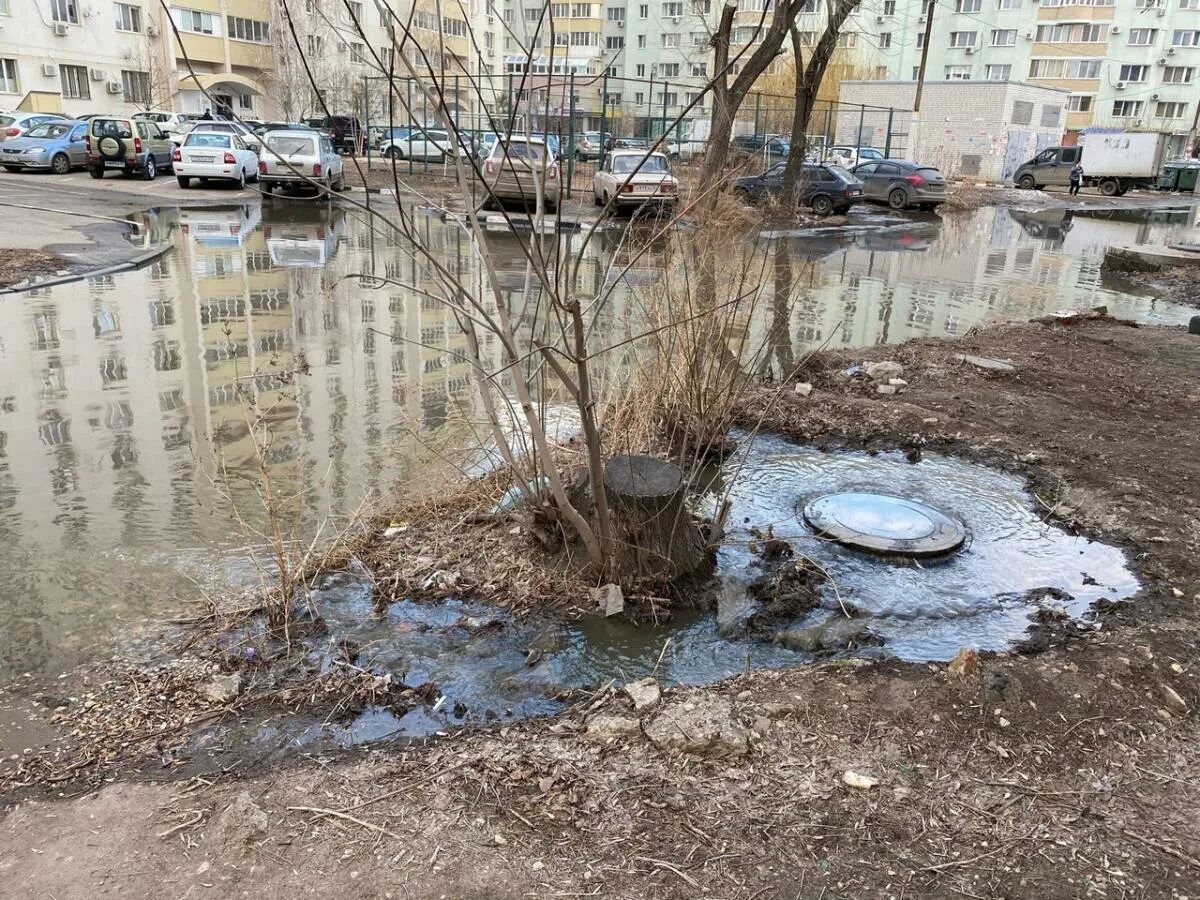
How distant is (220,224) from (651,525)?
52.0ft

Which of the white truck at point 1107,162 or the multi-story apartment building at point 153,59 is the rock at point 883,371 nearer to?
the multi-story apartment building at point 153,59

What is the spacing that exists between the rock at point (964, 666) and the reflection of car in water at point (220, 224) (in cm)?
1402

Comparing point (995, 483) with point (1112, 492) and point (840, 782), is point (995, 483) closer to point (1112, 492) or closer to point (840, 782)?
point (1112, 492)

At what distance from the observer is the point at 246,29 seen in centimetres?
5441

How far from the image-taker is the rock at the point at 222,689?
3.34 meters

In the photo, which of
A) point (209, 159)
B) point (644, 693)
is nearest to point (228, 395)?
point (644, 693)

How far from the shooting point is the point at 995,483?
18.8 feet

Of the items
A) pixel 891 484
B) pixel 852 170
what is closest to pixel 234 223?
pixel 891 484

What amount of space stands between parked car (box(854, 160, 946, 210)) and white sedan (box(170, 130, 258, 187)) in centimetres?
1795

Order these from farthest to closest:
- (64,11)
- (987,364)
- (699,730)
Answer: (64,11)
(987,364)
(699,730)

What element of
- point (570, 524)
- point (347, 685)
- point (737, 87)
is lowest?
point (347, 685)

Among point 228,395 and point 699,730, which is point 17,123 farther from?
point 699,730

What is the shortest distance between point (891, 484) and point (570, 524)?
2.43 metres


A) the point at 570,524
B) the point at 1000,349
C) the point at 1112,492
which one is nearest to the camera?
the point at 570,524
